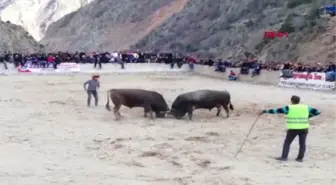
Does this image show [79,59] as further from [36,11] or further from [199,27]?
[36,11]

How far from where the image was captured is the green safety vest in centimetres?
1389

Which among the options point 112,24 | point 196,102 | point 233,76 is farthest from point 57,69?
point 112,24

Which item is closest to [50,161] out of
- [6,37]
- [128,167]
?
[128,167]

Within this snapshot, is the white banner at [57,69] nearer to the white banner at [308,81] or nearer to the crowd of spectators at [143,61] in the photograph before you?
the crowd of spectators at [143,61]

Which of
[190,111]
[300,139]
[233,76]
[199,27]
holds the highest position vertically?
[199,27]

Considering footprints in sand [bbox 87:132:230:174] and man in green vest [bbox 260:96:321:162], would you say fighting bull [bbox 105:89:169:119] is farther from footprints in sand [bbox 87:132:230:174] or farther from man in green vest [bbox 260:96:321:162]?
man in green vest [bbox 260:96:321:162]

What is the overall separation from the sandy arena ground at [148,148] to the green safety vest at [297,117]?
82cm

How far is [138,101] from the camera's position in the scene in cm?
2116

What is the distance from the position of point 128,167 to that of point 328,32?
34.8 metres

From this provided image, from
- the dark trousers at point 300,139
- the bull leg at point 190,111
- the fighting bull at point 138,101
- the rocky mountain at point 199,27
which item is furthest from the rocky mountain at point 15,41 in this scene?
the dark trousers at point 300,139

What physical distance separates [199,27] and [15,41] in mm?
20440

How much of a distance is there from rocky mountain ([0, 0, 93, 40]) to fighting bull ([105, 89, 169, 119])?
9864 centimetres

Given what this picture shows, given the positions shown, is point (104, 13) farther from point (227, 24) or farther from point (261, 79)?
point (261, 79)

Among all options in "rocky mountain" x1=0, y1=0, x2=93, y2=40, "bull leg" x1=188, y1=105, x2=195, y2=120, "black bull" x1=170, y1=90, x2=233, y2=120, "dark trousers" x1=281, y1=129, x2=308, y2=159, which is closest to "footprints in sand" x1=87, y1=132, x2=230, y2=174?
"dark trousers" x1=281, y1=129, x2=308, y2=159
